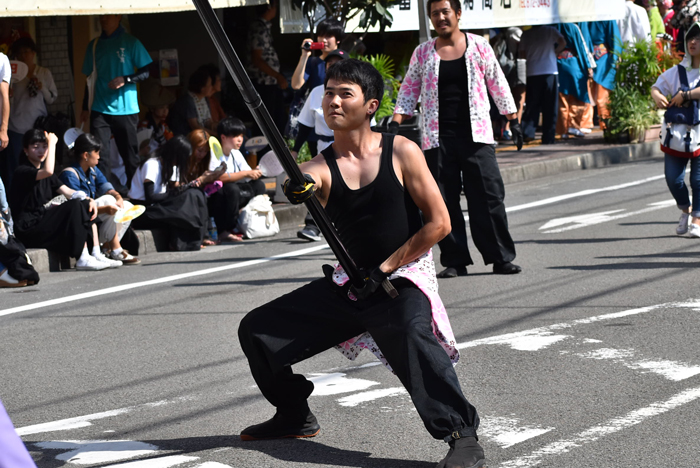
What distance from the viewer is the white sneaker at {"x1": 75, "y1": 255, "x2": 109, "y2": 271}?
360 inches

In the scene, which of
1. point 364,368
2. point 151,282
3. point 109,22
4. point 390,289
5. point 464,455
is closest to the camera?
point 464,455

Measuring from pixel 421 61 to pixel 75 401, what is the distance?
385 centimetres

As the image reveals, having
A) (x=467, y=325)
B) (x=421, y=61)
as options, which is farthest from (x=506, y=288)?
(x=421, y=61)

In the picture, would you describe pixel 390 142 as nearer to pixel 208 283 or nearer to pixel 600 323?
pixel 600 323

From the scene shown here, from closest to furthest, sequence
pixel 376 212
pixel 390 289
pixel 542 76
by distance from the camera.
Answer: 1. pixel 390 289
2. pixel 376 212
3. pixel 542 76

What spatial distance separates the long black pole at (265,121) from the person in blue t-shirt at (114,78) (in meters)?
7.42

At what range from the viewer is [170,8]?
10922 millimetres

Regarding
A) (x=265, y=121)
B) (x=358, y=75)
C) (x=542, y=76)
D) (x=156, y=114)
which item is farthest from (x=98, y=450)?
(x=542, y=76)

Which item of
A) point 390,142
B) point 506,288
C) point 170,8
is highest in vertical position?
point 170,8

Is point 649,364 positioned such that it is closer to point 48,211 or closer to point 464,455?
point 464,455

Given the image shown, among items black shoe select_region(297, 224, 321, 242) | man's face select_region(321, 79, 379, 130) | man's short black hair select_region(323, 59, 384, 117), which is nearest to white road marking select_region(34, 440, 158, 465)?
man's face select_region(321, 79, 379, 130)

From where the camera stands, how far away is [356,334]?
441 centimetres

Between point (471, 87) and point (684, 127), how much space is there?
230cm

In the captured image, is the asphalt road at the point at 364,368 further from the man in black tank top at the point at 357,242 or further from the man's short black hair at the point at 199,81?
the man's short black hair at the point at 199,81
